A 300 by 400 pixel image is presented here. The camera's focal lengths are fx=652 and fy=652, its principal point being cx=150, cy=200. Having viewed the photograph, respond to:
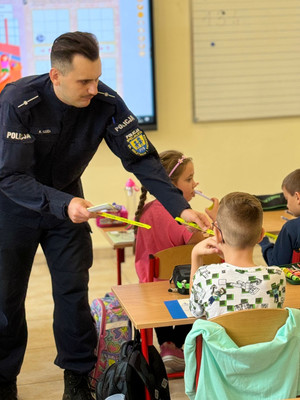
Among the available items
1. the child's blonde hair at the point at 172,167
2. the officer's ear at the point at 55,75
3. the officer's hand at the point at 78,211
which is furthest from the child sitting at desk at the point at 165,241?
the officer's ear at the point at 55,75

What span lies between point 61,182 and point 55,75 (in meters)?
0.46

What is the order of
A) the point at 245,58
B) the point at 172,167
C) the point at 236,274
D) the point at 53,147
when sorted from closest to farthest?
1. the point at 236,274
2. the point at 53,147
3. the point at 172,167
4. the point at 245,58

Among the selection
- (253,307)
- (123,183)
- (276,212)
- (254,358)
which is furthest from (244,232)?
(123,183)

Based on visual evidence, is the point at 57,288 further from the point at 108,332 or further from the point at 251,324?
the point at 251,324

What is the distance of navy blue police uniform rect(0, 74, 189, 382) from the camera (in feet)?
8.09

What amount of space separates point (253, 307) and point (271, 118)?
11.5 feet

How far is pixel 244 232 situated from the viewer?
2205 millimetres

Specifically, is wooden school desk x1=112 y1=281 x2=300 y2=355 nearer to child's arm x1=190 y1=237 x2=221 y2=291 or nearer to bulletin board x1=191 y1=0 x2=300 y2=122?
child's arm x1=190 y1=237 x2=221 y2=291

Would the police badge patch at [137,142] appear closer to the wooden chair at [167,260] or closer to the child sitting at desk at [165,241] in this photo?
the wooden chair at [167,260]

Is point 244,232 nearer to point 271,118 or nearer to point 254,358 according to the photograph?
point 254,358

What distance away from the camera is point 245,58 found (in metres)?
5.22

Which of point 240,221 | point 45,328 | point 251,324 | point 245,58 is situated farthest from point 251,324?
point 245,58

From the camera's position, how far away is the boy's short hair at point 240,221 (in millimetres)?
2207

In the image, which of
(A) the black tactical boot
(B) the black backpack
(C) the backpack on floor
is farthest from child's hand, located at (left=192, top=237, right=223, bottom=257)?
(A) the black tactical boot
